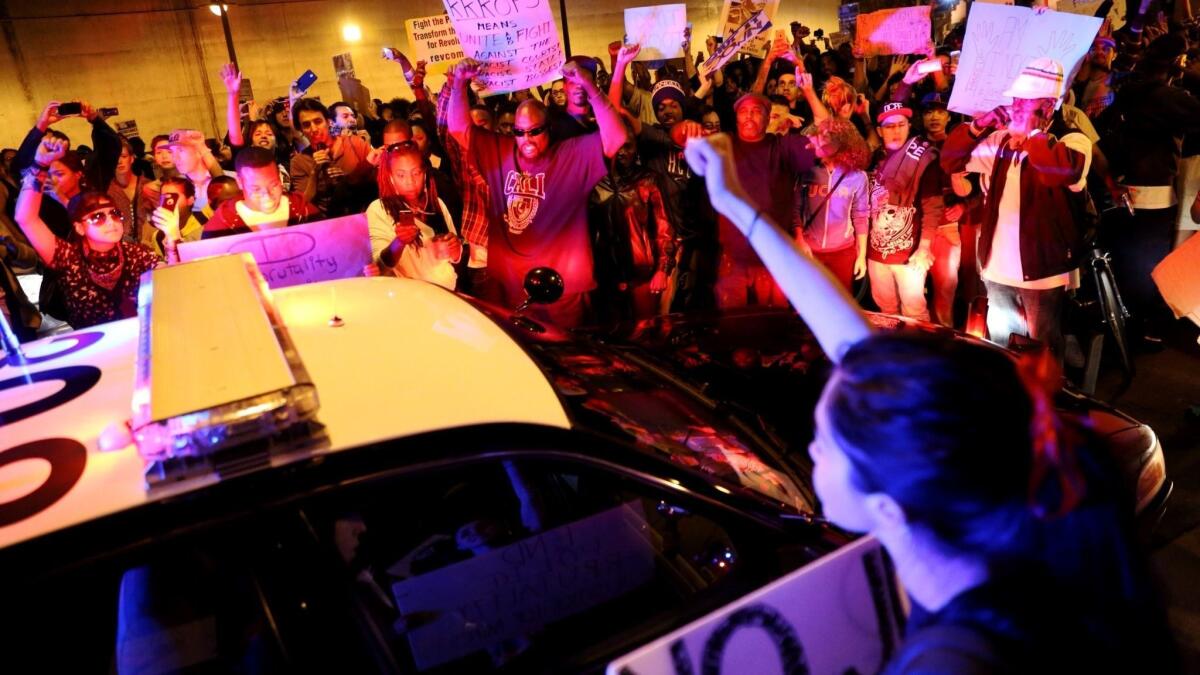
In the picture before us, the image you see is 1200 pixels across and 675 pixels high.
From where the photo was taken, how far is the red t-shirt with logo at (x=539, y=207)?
5.14 meters

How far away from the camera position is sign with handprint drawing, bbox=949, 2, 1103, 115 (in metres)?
4.72

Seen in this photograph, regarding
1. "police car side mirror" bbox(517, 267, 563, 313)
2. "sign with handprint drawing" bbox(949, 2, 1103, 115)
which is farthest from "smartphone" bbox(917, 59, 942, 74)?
"police car side mirror" bbox(517, 267, 563, 313)

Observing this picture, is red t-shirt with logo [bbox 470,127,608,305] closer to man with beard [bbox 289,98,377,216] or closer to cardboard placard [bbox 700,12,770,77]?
man with beard [bbox 289,98,377,216]

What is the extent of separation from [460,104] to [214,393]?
12.3 ft

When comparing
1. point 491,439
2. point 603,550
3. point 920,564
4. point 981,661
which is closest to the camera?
point 981,661

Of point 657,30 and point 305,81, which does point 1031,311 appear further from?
point 305,81

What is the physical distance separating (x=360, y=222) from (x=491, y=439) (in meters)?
2.88

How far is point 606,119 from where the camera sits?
4910mm

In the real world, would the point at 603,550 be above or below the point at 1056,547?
below

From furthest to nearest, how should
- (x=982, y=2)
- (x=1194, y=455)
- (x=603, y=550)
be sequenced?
(x=982, y=2) < (x=1194, y=455) < (x=603, y=550)

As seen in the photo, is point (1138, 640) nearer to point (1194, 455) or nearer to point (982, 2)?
point (1194, 455)

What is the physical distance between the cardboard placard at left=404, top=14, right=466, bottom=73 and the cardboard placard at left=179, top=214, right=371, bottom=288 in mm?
2718

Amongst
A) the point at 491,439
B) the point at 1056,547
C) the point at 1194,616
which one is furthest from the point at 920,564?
the point at 1194,616

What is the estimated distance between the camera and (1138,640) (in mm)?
1077
